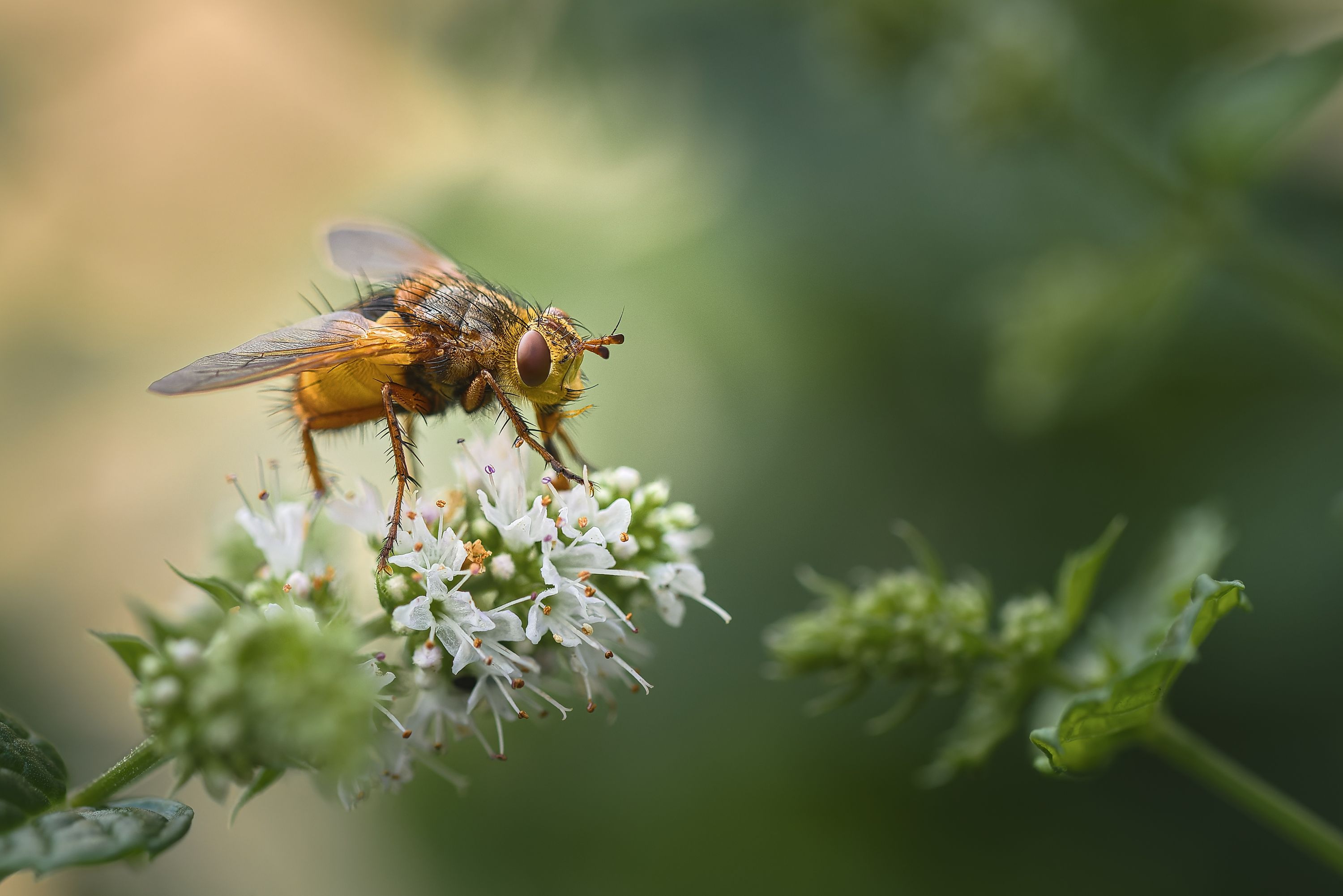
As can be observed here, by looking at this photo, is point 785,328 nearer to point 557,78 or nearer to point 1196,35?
point 557,78

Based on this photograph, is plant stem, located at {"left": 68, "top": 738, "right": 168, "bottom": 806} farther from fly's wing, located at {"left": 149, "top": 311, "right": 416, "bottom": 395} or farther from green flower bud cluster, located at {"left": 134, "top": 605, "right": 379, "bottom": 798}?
fly's wing, located at {"left": 149, "top": 311, "right": 416, "bottom": 395}

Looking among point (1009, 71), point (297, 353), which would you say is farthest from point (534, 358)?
point (1009, 71)

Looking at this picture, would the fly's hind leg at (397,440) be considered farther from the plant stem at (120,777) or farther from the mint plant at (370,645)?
the plant stem at (120,777)

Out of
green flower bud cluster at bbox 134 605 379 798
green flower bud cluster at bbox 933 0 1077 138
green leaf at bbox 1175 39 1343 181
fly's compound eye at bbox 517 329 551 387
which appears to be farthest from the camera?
green flower bud cluster at bbox 933 0 1077 138

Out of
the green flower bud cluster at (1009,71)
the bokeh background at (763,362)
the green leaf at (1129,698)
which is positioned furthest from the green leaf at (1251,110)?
the green leaf at (1129,698)

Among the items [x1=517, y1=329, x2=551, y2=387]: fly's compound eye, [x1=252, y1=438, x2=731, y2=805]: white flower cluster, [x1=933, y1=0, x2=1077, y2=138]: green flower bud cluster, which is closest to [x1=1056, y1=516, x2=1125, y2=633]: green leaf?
[x1=252, y1=438, x2=731, y2=805]: white flower cluster

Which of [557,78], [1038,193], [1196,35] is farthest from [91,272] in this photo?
[1196,35]

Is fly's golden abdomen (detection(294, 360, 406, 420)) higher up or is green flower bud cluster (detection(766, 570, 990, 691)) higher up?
fly's golden abdomen (detection(294, 360, 406, 420))
